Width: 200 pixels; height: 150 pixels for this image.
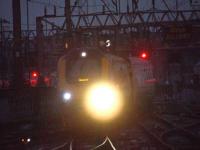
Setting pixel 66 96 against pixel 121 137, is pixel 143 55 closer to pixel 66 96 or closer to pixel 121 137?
pixel 66 96

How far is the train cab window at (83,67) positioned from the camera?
20308 mm

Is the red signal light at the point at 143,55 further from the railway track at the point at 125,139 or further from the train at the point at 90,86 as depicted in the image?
the train at the point at 90,86

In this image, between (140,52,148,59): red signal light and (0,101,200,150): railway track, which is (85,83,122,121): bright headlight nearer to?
(0,101,200,150): railway track

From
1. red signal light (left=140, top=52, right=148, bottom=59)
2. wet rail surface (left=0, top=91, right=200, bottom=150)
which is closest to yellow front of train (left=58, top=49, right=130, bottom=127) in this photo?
wet rail surface (left=0, top=91, right=200, bottom=150)

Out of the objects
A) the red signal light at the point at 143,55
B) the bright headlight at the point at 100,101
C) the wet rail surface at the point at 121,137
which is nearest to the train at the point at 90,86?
the bright headlight at the point at 100,101

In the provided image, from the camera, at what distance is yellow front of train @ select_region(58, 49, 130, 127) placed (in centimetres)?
2008

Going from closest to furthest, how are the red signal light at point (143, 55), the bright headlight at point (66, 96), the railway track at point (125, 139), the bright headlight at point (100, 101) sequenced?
the railway track at point (125, 139), the bright headlight at point (100, 101), the bright headlight at point (66, 96), the red signal light at point (143, 55)

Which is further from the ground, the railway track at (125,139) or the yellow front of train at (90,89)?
the yellow front of train at (90,89)

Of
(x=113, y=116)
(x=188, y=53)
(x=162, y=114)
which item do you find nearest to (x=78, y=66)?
(x=113, y=116)

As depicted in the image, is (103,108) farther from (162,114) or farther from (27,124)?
(162,114)

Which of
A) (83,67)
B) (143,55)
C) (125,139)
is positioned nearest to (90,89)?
(83,67)

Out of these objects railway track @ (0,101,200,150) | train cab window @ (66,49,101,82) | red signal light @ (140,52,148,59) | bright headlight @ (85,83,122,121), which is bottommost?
railway track @ (0,101,200,150)

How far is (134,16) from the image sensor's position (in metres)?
48.6

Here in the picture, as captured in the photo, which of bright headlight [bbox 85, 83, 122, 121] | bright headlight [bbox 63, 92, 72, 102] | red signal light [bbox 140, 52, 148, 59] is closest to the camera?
bright headlight [bbox 85, 83, 122, 121]
